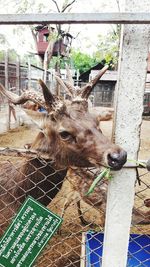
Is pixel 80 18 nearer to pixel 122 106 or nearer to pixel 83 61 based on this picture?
pixel 122 106

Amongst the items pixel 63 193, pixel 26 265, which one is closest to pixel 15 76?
pixel 63 193

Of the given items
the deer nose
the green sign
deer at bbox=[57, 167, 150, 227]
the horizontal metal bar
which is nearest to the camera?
the horizontal metal bar

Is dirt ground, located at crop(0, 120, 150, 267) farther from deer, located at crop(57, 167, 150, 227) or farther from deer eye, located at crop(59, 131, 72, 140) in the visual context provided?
deer eye, located at crop(59, 131, 72, 140)

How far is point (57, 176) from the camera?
3037mm

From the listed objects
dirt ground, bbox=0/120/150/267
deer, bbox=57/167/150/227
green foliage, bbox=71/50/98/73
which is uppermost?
green foliage, bbox=71/50/98/73

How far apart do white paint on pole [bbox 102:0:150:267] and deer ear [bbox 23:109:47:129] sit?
137 centimetres

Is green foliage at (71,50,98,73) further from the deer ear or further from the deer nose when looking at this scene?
the deer nose

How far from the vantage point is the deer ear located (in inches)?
112

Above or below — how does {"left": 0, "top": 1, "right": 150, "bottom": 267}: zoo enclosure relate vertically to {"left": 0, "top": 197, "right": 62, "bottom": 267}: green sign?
above

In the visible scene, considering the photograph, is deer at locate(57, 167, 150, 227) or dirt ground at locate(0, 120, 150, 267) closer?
deer at locate(57, 167, 150, 227)

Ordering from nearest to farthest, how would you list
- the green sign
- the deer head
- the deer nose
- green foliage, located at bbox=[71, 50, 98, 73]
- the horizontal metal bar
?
1. the horizontal metal bar
2. the deer nose
3. the green sign
4. the deer head
5. green foliage, located at bbox=[71, 50, 98, 73]

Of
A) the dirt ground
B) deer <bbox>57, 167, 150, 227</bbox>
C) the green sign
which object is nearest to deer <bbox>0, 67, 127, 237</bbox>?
the dirt ground

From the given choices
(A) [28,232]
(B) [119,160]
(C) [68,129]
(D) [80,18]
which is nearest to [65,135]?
(C) [68,129]

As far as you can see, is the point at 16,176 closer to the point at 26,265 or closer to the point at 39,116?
the point at 39,116
